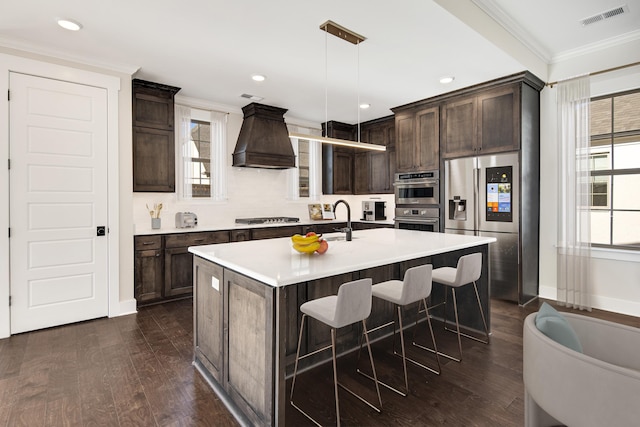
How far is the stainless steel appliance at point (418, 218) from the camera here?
4746 millimetres

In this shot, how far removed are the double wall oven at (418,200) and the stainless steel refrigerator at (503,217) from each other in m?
0.34

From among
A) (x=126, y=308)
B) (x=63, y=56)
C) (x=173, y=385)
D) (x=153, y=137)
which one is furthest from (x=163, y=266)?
(x=63, y=56)

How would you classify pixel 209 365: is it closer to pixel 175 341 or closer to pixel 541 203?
pixel 175 341

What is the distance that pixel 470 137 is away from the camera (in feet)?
14.3

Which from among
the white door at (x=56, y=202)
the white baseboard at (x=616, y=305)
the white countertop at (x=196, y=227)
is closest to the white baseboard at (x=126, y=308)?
the white door at (x=56, y=202)

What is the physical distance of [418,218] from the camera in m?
5.00

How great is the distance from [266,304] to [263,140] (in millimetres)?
3840

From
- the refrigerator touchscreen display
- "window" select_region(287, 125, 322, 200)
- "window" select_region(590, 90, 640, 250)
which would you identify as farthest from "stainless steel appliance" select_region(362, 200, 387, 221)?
"window" select_region(590, 90, 640, 250)

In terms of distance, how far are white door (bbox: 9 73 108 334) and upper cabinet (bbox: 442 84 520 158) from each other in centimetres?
428

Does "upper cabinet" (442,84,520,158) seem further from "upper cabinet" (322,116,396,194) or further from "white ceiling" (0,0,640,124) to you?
"upper cabinet" (322,116,396,194)

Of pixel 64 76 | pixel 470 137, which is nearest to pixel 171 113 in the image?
pixel 64 76

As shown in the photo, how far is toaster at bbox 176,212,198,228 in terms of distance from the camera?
4.55 meters

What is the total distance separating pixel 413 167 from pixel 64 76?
4440 millimetres

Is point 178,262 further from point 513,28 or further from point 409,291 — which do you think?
point 513,28
